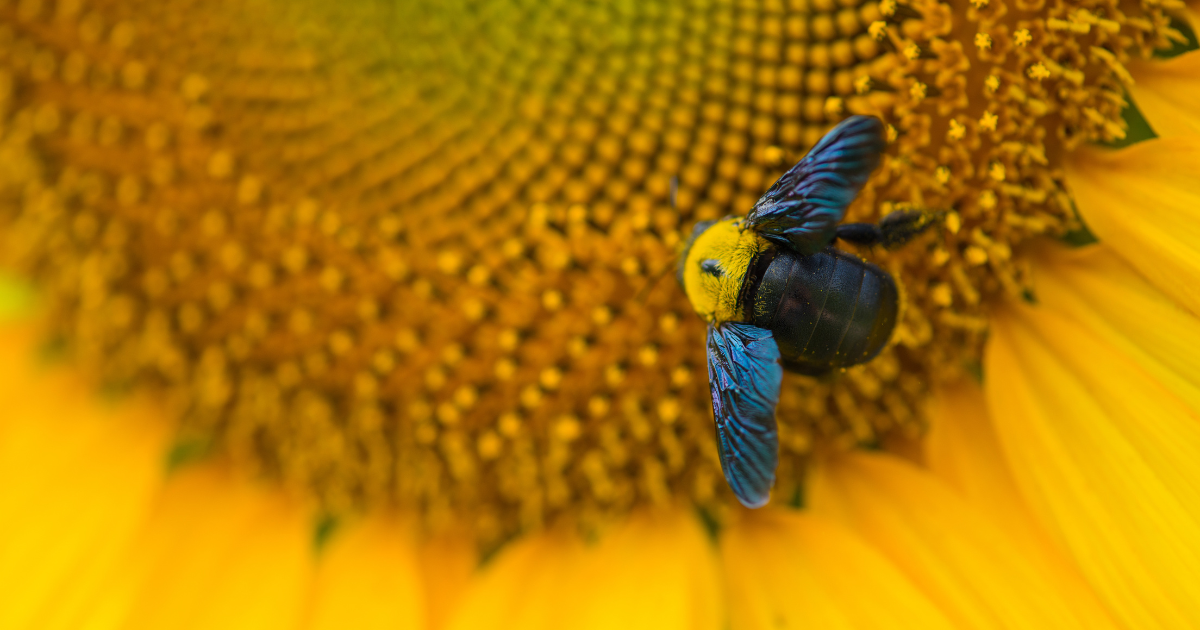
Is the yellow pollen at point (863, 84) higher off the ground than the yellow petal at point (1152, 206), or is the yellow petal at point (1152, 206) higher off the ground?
the yellow pollen at point (863, 84)

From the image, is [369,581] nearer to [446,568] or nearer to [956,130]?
[446,568]

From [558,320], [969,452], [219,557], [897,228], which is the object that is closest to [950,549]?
[969,452]

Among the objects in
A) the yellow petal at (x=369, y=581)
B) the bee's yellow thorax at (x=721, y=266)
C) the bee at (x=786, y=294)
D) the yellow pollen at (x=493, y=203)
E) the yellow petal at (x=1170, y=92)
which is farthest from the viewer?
the yellow petal at (x=369, y=581)

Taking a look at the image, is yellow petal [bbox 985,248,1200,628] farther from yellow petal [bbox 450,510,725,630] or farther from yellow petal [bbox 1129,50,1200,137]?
yellow petal [bbox 450,510,725,630]

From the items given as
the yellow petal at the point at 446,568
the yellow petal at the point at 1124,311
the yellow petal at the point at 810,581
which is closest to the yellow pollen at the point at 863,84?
the yellow petal at the point at 1124,311

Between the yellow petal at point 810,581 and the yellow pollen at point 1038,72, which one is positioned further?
the yellow petal at point 810,581

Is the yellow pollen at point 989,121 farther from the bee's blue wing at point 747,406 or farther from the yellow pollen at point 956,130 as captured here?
the bee's blue wing at point 747,406

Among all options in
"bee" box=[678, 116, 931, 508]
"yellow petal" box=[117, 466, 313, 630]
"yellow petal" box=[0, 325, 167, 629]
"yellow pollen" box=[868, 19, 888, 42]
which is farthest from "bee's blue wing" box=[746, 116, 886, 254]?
"yellow petal" box=[0, 325, 167, 629]
